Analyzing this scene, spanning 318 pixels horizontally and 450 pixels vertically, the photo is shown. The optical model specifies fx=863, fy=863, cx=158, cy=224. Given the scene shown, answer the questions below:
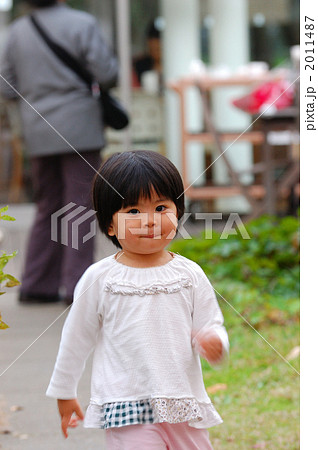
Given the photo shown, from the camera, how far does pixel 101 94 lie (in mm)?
3482

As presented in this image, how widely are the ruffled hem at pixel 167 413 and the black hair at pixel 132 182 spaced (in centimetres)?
37

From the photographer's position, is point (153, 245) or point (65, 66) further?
point (65, 66)

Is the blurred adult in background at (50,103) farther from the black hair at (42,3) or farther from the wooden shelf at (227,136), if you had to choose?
the wooden shelf at (227,136)

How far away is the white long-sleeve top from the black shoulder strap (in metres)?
1.82

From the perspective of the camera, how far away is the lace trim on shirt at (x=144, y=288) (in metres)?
1.70

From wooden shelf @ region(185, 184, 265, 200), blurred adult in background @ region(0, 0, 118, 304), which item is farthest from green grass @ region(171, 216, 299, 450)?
wooden shelf @ region(185, 184, 265, 200)

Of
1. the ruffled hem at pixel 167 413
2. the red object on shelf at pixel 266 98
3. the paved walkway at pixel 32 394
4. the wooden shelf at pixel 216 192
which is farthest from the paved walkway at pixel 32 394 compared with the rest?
the wooden shelf at pixel 216 192

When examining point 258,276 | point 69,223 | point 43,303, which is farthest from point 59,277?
point 258,276

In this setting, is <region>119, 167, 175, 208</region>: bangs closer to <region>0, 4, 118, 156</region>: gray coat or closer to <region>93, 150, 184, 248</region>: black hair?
<region>93, 150, 184, 248</region>: black hair

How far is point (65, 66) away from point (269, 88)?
2.48 metres

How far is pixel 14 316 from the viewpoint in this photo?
219 cm

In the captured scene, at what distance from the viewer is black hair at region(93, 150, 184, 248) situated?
1.69 metres
